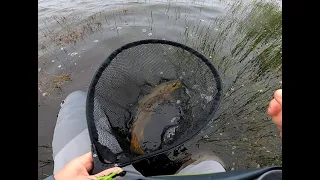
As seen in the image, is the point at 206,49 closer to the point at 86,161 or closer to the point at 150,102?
the point at 150,102

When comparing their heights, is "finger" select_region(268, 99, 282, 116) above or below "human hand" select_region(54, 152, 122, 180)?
above

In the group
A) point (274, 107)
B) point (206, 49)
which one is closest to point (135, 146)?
point (274, 107)

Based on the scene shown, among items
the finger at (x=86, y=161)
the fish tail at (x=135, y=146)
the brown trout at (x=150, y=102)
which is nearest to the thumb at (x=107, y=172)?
the finger at (x=86, y=161)

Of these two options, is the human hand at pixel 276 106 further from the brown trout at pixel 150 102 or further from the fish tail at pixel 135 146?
the brown trout at pixel 150 102

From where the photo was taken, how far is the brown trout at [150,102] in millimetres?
2802

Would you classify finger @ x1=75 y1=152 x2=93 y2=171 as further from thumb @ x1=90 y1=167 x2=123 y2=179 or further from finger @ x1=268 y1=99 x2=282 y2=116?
finger @ x1=268 y1=99 x2=282 y2=116

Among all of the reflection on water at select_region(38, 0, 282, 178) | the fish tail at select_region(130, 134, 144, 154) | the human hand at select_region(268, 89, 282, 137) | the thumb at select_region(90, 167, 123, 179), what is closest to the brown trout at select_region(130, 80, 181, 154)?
the fish tail at select_region(130, 134, 144, 154)

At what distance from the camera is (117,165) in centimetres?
166

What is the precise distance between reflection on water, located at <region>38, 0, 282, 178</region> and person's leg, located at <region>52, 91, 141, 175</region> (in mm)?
642

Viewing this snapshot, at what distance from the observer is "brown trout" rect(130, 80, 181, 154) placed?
9.19 ft

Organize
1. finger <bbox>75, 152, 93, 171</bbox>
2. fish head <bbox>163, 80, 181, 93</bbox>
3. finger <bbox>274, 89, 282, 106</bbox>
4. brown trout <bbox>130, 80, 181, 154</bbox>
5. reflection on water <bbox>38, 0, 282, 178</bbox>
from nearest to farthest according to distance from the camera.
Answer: finger <bbox>274, 89, 282, 106</bbox>
finger <bbox>75, 152, 93, 171</bbox>
brown trout <bbox>130, 80, 181, 154</bbox>
fish head <bbox>163, 80, 181, 93</bbox>
reflection on water <bbox>38, 0, 282, 178</bbox>
